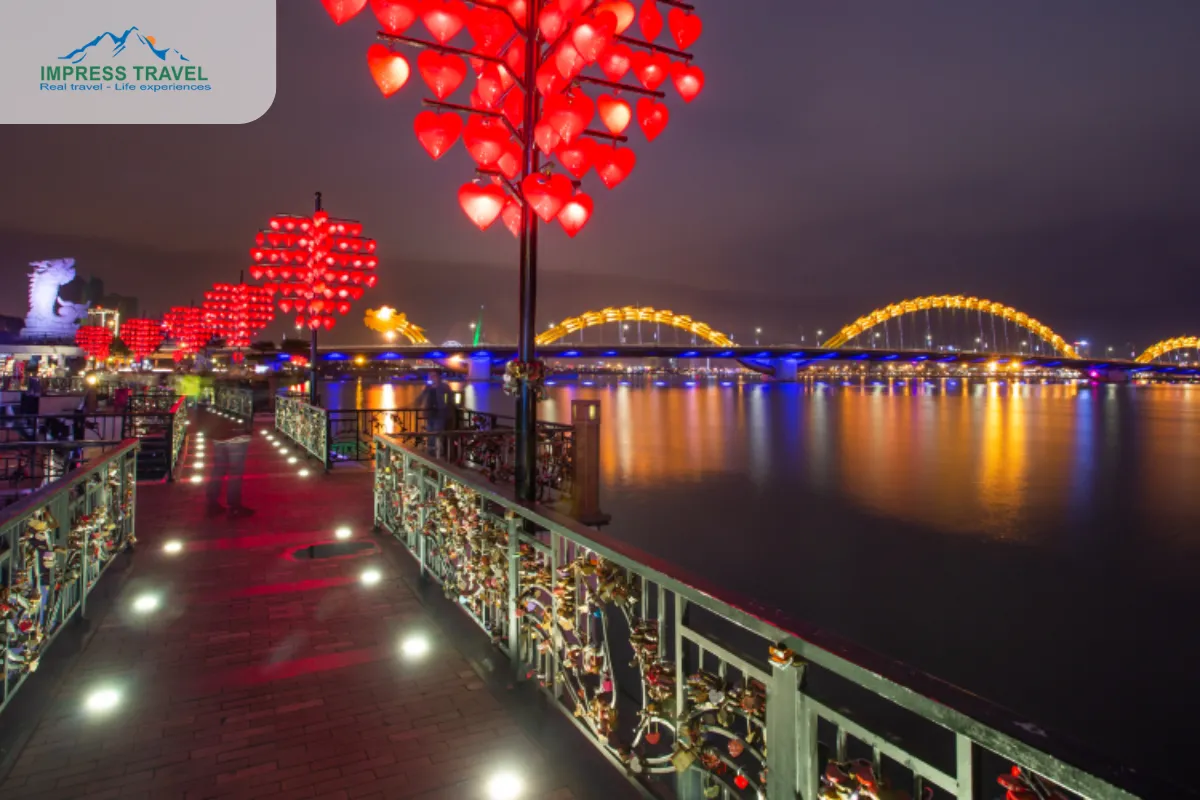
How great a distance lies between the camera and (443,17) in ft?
13.2

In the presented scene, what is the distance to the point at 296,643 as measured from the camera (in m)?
4.32

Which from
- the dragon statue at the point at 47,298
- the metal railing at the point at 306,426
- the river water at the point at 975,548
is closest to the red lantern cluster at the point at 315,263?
the metal railing at the point at 306,426

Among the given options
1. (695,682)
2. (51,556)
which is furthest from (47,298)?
(695,682)

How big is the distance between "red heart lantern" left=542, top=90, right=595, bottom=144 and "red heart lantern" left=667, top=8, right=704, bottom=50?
105cm

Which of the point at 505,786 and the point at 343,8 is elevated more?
the point at 343,8

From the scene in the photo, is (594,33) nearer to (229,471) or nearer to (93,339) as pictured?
(229,471)

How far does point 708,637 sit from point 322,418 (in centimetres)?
1101

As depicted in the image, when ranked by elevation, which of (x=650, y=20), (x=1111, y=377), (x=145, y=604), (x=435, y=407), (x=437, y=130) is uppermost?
(x=1111, y=377)

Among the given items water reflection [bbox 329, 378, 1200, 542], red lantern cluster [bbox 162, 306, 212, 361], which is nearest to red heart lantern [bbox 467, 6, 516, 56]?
water reflection [bbox 329, 378, 1200, 542]

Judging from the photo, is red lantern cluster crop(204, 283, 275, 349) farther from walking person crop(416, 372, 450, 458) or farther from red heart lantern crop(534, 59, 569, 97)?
red heart lantern crop(534, 59, 569, 97)

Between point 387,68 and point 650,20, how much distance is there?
1.80m

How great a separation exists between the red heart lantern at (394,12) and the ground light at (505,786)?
4026mm

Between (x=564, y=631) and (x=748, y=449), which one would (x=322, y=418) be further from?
(x=748, y=449)

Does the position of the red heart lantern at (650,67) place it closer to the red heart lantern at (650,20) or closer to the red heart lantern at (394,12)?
the red heart lantern at (650,20)
